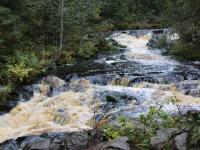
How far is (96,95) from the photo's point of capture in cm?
1577

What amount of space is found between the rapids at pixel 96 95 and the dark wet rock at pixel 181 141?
2427 mm

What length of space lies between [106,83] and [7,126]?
17.1ft

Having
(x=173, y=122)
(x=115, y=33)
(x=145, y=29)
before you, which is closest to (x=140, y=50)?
(x=115, y=33)

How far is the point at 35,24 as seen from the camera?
21.9 m

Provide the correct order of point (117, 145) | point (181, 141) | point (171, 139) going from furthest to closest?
point (117, 145) → point (171, 139) → point (181, 141)

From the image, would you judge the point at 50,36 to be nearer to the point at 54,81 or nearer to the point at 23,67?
the point at 23,67

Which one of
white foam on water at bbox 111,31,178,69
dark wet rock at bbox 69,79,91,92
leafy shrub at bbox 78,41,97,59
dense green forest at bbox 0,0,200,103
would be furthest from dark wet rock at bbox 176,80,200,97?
leafy shrub at bbox 78,41,97,59

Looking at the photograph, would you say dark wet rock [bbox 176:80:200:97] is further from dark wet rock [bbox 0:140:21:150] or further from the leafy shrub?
the leafy shrub

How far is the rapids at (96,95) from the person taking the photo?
44.8ft

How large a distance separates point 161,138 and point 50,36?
1609 centimetres

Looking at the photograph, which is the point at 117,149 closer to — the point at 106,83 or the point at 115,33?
the point at 106,83

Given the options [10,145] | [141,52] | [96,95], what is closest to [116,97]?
[96,95]

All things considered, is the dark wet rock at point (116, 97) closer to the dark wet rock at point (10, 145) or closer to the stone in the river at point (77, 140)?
the dark wet rock at point (10, 145)

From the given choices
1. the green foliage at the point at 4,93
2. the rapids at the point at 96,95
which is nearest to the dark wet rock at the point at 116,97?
the rapids at the point at 96,95
